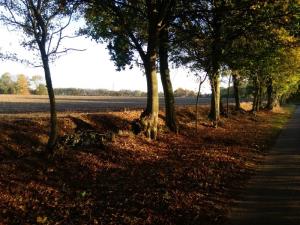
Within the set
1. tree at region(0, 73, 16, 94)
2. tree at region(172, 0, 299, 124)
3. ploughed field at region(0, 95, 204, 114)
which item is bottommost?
ploughed field at region(0, 95, 204, 114)

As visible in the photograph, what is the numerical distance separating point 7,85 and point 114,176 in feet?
433

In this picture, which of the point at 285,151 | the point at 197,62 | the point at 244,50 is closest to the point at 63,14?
the point at 285,151

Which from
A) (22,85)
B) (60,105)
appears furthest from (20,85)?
(60,105)

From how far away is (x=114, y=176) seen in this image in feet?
46.9

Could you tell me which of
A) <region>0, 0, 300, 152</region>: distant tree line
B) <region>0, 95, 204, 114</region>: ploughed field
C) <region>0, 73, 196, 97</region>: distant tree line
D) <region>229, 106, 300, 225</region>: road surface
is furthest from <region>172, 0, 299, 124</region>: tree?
<region>0, 73, 196, 97</region>: distant tree line

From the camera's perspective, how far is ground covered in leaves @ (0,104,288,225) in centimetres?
1027

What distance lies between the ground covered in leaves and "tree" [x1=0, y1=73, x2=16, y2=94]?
115 m

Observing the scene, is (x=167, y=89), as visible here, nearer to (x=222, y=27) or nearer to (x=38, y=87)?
(x=222, y=27)

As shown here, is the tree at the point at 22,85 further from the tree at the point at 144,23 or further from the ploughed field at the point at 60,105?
the tree at the point at 144,23

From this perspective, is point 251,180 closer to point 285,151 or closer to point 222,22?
point 285,151

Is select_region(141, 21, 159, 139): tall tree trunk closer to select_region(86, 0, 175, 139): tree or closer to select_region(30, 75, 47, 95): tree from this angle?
select_region(86, 0, 175, 139): tree

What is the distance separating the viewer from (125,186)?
13.0 meters

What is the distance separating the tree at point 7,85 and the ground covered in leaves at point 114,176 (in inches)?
4524

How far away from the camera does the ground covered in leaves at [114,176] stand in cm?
1027
